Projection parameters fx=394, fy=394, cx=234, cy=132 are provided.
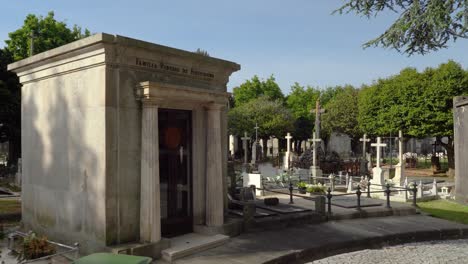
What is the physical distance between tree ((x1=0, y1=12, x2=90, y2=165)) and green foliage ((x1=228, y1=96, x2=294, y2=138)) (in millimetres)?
20157

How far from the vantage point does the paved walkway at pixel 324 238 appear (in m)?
7.83

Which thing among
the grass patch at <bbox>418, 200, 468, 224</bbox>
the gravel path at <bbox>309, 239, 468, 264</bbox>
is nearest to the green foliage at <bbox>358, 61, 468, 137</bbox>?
the grass patch at <bbox>418, 200, 468, 224</bbox>

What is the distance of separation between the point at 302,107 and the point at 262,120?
1663 centimetres

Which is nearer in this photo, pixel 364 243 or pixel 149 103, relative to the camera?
pixel 149 103

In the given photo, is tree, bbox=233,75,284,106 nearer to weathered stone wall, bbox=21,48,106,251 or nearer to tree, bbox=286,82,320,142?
tree, bbox=286,82,320,142

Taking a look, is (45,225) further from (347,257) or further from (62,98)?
(347,257)

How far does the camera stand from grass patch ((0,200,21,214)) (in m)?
12.3

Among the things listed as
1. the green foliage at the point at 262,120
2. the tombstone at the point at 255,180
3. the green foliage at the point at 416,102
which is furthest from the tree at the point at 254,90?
the tombstone at the point at 255,180

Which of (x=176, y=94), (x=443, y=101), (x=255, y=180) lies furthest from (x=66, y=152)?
(x=443, y=101)

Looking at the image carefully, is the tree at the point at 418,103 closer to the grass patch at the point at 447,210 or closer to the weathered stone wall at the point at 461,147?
the weathered stone wall at the point at 461,147

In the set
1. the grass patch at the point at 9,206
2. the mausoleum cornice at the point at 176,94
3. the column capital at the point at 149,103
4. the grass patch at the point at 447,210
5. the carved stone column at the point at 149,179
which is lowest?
the grass patch at the point at 447,210

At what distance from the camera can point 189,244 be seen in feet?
26.3

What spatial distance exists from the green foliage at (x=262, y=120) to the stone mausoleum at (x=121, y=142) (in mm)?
37744

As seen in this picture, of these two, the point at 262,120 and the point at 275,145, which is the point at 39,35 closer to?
the point at 262,120
